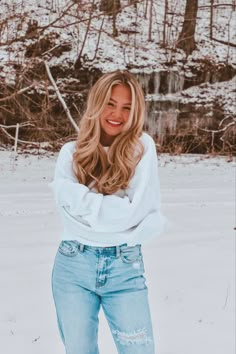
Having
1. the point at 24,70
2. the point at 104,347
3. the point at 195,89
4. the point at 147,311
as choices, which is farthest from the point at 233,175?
the point at 147,311

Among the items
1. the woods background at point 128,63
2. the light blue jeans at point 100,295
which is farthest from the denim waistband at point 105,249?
the woods background at point 128,63

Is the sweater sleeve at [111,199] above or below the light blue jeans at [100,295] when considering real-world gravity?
above

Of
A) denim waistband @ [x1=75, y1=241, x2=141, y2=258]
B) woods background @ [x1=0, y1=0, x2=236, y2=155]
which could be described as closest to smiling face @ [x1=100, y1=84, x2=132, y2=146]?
denim waistband @ [x1=75, y1=241, x2=141, y2=258]

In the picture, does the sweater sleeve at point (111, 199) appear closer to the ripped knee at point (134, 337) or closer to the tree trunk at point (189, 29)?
the ripped knee at point (134, 337)

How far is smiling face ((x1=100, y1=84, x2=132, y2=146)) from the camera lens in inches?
67.0

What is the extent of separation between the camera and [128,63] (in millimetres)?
11969

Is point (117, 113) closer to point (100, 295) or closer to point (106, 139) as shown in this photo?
point (106, 139)

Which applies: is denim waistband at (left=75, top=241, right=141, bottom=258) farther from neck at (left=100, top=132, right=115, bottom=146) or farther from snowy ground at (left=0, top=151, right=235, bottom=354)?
snowy ground at (left=0, top=151, right=235, bottom=354)

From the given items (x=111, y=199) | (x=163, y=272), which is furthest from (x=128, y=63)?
(x=111, y=199)

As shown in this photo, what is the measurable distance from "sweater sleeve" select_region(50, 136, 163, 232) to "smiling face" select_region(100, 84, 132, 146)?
10cm

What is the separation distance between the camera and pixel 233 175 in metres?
9.09

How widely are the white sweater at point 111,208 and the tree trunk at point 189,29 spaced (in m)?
11.1

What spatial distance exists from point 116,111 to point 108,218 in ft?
0.96

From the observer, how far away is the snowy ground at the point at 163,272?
9.84 ft
